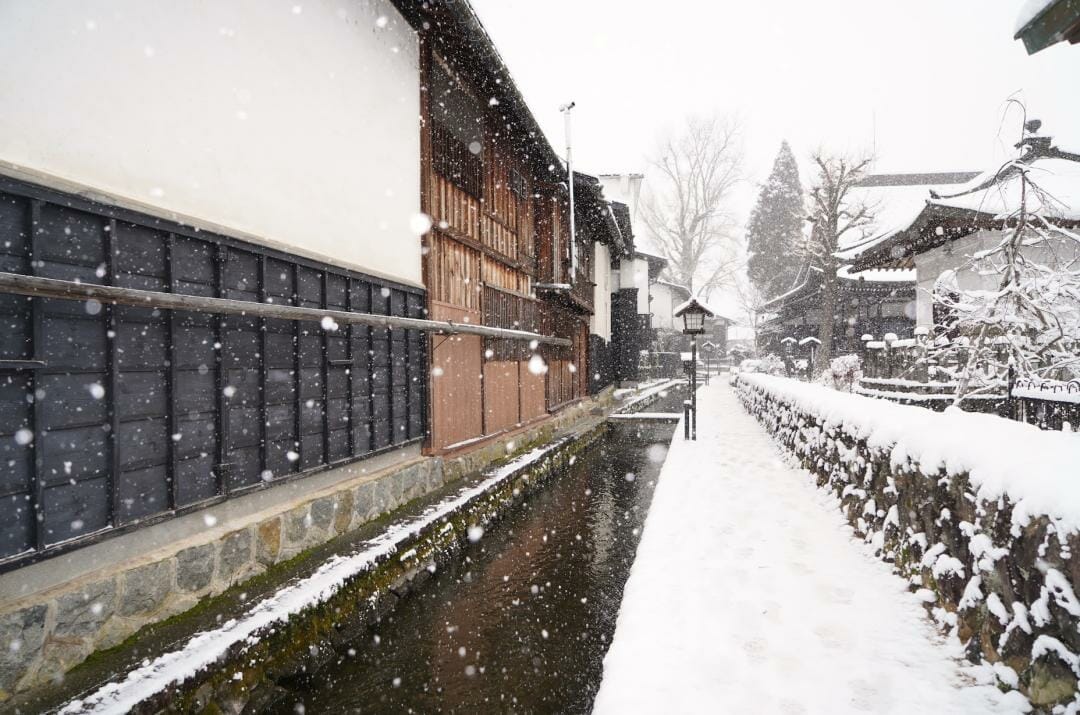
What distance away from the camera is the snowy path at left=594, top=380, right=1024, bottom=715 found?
267 centimetres

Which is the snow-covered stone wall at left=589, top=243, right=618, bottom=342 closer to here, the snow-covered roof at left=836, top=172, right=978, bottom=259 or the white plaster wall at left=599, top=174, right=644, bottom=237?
the white plaster wall at left=599, top=174, right=644, bottom=237

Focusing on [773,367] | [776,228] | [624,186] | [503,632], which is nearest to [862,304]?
[773,367]

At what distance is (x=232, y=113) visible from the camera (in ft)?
13.4

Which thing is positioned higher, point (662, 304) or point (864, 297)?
point (662, 304)

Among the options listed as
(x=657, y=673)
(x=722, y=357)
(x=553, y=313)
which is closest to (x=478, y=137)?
(x=553, y=313)

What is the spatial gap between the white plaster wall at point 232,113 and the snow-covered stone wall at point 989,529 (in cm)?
506

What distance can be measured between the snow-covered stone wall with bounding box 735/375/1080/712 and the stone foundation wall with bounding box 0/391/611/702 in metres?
4.77

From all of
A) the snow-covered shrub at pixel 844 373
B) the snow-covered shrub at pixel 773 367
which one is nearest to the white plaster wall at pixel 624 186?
the snow-covered shrub at pixel 773 367

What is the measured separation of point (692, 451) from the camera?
9.53 m

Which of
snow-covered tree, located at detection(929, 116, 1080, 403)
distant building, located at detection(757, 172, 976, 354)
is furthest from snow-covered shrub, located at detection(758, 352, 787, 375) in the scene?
snow-covered tree, located at detection(929, 116, 1080, 403)

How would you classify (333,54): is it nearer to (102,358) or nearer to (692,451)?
(102,358)

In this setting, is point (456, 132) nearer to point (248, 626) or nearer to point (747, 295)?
point (248, 626)

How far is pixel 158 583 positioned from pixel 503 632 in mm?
2600

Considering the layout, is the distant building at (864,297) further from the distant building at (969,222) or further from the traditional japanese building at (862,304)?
the distant building at (969,222)
